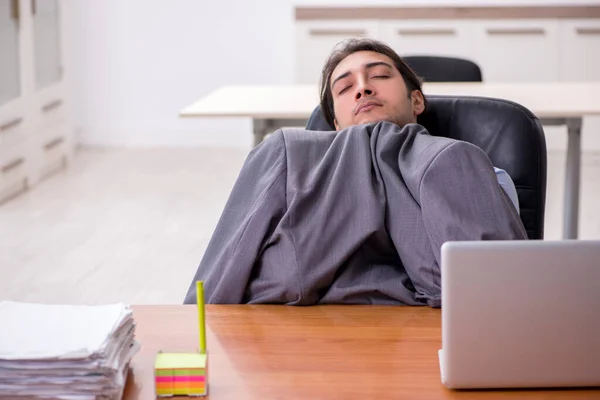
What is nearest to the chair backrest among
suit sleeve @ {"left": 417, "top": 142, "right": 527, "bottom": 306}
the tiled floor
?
the tiled floor

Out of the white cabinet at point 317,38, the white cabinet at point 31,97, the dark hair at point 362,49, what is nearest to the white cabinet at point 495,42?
the white cabinet at point 317,38

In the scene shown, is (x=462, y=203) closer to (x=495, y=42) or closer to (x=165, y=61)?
(x=495, y=42)

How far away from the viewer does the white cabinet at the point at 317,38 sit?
563 cm

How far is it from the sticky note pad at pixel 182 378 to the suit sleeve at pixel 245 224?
438mm

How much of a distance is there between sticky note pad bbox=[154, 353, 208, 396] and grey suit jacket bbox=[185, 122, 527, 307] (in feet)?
1.34

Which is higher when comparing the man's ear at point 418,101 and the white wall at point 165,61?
the man's ear at point 418,101

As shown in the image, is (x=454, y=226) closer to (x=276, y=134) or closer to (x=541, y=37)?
(x=276, y=134)

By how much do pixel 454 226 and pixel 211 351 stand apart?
1.45ft

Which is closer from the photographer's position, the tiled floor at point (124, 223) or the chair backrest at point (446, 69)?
the chair backrest at point (446, 69)

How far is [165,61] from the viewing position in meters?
6.05

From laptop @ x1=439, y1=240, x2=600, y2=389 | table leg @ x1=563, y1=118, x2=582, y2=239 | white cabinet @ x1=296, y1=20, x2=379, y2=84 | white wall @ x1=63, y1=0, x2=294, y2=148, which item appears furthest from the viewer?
white wall @ x1=63, y1=0, x2=294, y2=148

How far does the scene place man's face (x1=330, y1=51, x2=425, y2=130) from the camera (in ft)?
6.46

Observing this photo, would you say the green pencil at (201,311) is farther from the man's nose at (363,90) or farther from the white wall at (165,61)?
the white wall at (165,61)

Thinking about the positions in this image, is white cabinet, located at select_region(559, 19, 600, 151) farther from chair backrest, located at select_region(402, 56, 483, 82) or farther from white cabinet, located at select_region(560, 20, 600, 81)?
chair backrest, located at select_region(402, 56, 483, 82)
